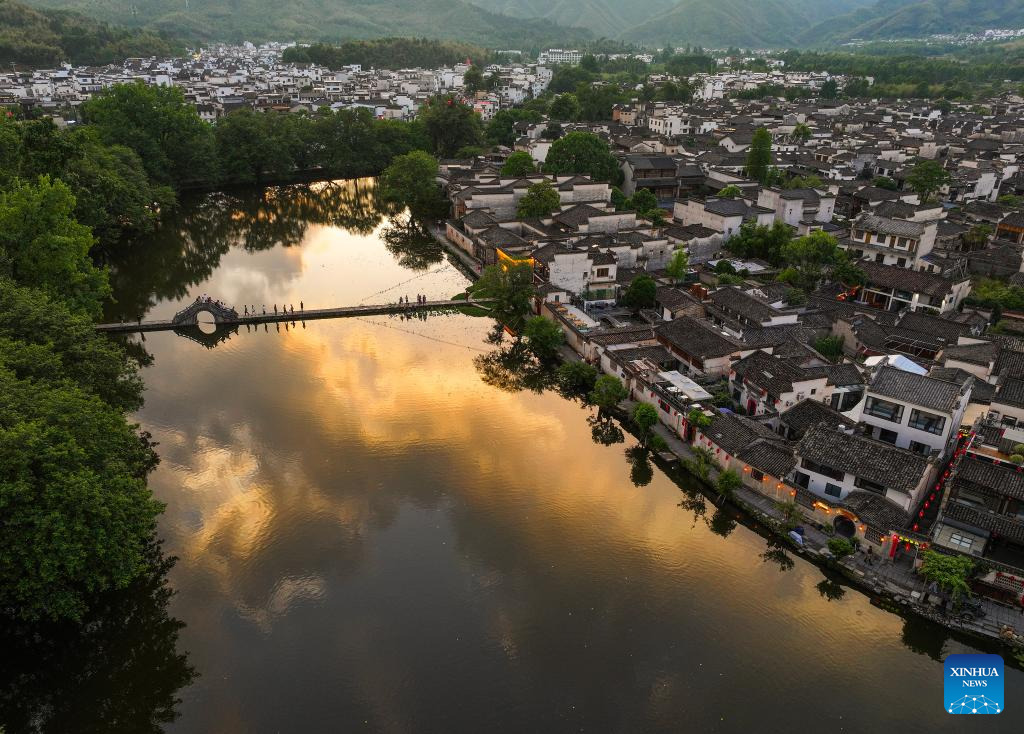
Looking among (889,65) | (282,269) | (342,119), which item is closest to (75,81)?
(342,119)

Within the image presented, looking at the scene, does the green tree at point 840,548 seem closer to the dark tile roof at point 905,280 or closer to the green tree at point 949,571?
the green tree at point 949,571

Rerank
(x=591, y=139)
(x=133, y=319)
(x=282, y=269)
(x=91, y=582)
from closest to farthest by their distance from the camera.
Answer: (x=91, y=582)
(x=133, y=319)
(x=282, y=269)
(x=591, y=139)

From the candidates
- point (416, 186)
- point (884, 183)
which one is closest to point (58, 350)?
point (416, 186)

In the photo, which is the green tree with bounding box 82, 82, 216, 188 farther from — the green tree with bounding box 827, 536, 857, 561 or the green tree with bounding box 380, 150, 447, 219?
the green tree with bounding box 827, 536, 857, 561

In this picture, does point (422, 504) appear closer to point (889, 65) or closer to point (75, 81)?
point (75, 81)

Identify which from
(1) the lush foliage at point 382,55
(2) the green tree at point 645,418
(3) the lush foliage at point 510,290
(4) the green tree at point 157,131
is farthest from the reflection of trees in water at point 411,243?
(1) the lush foliage at point 382,55

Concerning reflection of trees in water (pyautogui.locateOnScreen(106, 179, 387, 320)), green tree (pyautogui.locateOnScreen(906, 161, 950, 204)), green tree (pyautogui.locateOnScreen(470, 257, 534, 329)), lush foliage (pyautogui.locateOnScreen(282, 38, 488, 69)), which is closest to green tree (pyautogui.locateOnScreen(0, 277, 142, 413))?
reflection of trees in water (pyautogui.locateOnScreen(106, 179, 387, 320))

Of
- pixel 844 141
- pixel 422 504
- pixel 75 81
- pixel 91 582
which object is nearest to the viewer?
pixel 91 582
